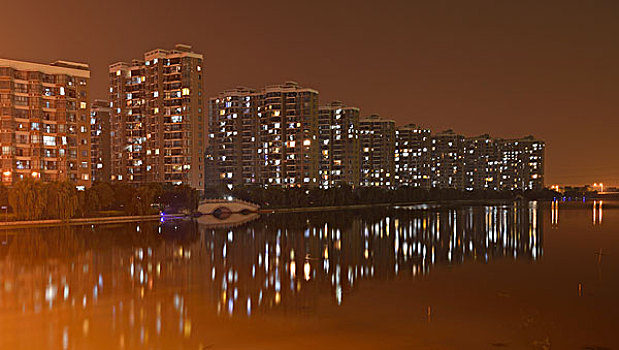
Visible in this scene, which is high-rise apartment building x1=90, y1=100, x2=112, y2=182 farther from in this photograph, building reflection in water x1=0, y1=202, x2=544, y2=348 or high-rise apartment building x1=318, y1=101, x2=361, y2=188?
building reflection in water x1=0, y1=202, x2=544, y2=348

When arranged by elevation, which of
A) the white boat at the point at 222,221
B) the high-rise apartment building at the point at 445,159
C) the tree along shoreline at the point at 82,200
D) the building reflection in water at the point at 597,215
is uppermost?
the high-rise apartment building at the point at 445,159

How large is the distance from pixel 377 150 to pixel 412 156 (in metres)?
22.4

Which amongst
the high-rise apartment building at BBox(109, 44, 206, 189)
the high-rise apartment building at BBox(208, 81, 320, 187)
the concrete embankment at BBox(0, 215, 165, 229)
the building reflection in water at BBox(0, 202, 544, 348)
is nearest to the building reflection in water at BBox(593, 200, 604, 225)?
the building reflection in water at BBox(0, 202, 544, 348)

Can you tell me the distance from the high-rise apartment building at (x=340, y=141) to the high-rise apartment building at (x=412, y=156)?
33538 mm

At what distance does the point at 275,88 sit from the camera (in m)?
125

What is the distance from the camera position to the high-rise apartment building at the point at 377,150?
160750 mm

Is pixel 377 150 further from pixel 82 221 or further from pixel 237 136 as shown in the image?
pixel 82 221

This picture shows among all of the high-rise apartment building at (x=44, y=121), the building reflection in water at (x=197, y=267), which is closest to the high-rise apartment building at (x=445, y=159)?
Answer: the high-rise apartment building at (x=44, y=121)

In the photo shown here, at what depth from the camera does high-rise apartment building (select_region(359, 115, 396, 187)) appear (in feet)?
527

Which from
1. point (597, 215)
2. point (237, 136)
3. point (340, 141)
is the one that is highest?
point (237, 136)

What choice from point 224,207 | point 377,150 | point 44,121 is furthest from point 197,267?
point 377,150

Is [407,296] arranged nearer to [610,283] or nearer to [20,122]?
[610,283]

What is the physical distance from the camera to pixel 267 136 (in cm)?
12606

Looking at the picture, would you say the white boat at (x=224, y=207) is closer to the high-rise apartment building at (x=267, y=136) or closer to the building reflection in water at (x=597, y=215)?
the high-rise apartment building at (x=267, y=136)
